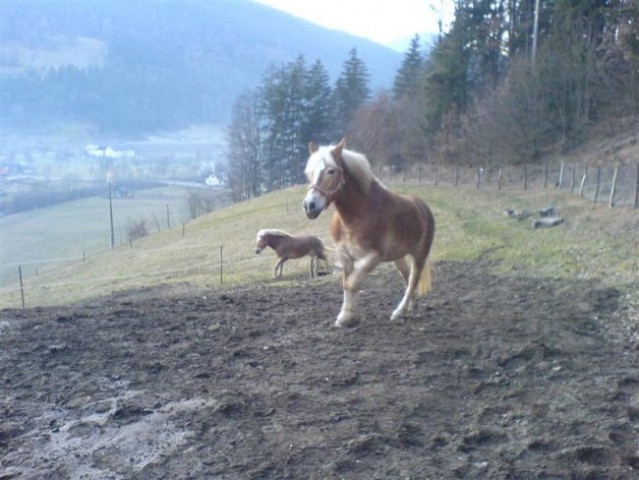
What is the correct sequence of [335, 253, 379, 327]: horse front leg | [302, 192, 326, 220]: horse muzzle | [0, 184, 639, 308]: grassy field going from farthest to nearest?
[0, 184, 639, 308]: grassy field, [335, 253, 379, 327]: horse front leg, [302, 192, 326, 220]: horse muzzle

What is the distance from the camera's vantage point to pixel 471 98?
150 ft

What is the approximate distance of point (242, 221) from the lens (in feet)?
122

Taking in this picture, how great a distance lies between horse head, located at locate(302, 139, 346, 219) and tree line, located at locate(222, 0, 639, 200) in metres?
22.5

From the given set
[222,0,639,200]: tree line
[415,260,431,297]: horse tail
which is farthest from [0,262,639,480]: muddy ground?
[222,0,639,200]: tree line

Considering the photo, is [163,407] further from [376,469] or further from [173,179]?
[173,179]

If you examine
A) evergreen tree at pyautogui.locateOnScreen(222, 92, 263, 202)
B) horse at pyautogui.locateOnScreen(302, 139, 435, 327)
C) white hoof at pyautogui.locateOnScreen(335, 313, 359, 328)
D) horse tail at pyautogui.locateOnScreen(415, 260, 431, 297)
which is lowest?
evergreen tree at pyautogui.locateOnScreen(222, 92, 263, 202)

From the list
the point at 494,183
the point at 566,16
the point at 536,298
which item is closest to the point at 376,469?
the point at 536,298

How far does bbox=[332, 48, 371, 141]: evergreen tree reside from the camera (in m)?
58.9

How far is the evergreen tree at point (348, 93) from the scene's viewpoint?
2320 inches

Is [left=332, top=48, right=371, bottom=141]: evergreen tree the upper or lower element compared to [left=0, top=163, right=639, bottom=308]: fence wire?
upper

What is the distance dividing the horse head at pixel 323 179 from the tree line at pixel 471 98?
2245 centimetres

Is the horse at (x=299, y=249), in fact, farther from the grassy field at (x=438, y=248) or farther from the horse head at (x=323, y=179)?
the horse head at (x=323, y=179)

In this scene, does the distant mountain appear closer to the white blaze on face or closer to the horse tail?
the horse tail

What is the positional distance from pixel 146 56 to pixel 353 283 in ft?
321
